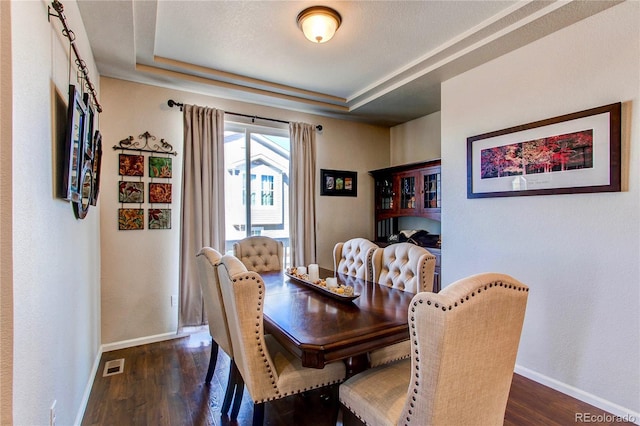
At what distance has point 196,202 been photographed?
3314mm

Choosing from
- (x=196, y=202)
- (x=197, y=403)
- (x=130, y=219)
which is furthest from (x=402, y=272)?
(x=130, y=219)

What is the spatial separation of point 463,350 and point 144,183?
3.15 m

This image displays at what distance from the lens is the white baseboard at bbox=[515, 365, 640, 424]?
1984 mm

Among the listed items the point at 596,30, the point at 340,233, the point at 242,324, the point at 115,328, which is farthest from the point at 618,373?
the point at 115,328

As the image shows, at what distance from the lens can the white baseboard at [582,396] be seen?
198cm

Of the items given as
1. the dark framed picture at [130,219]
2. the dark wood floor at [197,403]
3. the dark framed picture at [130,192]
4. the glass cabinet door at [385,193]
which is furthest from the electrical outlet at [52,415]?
the glass cabinet door at [385,193]

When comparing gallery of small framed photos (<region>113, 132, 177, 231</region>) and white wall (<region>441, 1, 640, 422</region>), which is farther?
gallery of small framed photos (<region>113, 132, 177, 231</region>)

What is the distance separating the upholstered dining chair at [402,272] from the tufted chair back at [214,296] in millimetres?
906

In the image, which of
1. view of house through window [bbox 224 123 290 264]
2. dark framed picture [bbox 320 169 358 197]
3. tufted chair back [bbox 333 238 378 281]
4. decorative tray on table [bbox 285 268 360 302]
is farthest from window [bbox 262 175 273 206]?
decorative tray on table [bbox 285 268 360 302]

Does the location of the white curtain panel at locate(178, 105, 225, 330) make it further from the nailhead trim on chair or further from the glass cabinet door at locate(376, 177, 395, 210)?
the nailhead trim on chair

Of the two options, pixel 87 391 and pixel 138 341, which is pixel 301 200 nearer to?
pixel 138 341

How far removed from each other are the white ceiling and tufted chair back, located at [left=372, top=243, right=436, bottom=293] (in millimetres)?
1643

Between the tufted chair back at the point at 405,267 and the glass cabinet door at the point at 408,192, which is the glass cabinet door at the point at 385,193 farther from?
the tufted chair back at the point at 405,267

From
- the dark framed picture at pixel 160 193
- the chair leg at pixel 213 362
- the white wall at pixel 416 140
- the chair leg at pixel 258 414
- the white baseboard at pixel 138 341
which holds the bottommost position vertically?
the white baseboard at pixel 138 341
